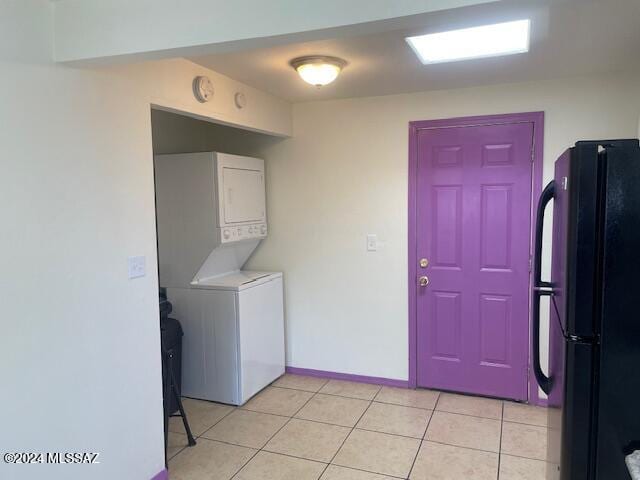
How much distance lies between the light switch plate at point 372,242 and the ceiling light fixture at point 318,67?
4.54ft

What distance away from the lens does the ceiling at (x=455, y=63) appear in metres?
2.03

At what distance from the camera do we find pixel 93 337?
2129mm

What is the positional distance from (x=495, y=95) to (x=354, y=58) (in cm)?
123

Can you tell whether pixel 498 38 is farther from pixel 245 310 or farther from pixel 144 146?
pixel 245 310

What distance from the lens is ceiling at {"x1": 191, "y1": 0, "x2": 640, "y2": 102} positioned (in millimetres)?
2029

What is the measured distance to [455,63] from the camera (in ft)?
9.08

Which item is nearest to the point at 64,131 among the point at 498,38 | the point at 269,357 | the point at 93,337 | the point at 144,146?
the point at 144,146

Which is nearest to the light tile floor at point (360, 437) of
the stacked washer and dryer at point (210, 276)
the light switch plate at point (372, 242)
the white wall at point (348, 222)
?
the stacked washer and dryer at point (210, 276)

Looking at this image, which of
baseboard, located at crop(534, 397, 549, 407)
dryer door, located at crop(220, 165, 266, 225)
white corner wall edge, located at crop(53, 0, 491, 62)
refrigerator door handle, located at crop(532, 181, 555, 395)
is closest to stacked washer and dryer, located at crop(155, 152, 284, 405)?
dryer door, located at crop(220, 165, 266, 225)

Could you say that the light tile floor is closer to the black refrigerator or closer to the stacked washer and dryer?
the stacked washer and dryer

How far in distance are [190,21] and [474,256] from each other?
8.20 feet

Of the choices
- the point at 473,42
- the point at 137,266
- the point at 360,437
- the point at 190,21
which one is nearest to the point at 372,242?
the point at 360,437

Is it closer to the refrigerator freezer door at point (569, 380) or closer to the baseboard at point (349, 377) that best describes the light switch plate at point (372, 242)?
the baseboard at point (349, 377)

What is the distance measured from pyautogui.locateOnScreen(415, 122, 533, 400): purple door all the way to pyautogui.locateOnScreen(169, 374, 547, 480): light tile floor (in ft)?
0.77
